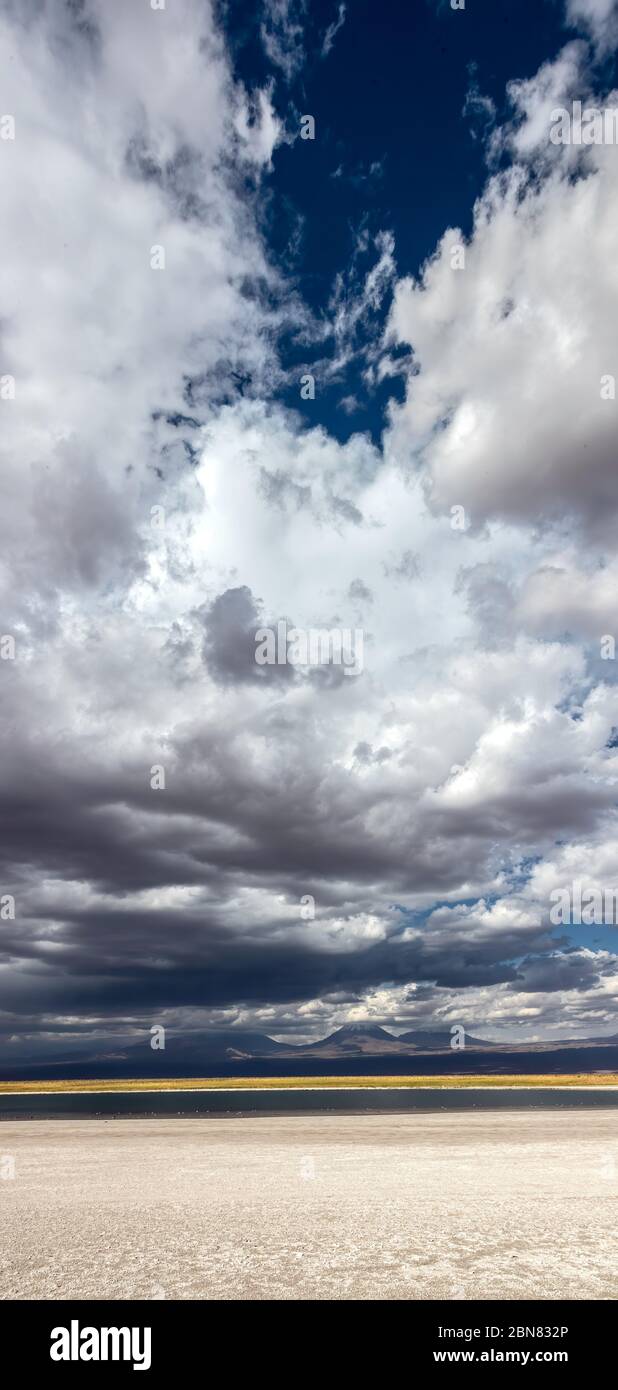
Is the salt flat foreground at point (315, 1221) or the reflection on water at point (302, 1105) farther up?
the salt flat foreground at point (315, 1221)

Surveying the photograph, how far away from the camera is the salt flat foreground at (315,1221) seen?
16328 millimetres

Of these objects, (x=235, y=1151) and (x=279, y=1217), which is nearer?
(x=279, y=1217)

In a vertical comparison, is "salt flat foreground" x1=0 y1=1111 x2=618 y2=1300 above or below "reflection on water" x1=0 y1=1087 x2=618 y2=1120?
above

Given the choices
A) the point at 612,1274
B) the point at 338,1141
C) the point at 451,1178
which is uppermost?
the point at 612,1274

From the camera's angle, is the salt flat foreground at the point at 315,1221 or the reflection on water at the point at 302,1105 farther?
the reflection on water at the point at 302,1105

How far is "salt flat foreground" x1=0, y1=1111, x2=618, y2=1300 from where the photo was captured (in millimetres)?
16328

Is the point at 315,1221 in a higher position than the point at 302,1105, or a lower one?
higher

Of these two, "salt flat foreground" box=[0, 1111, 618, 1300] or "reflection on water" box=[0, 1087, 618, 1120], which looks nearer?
"salt flat foreground" box=[0, 1111, 618, 1300]

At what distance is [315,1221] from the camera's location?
22953 millimetres

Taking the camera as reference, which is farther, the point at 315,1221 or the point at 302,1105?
the point at 302,1105
